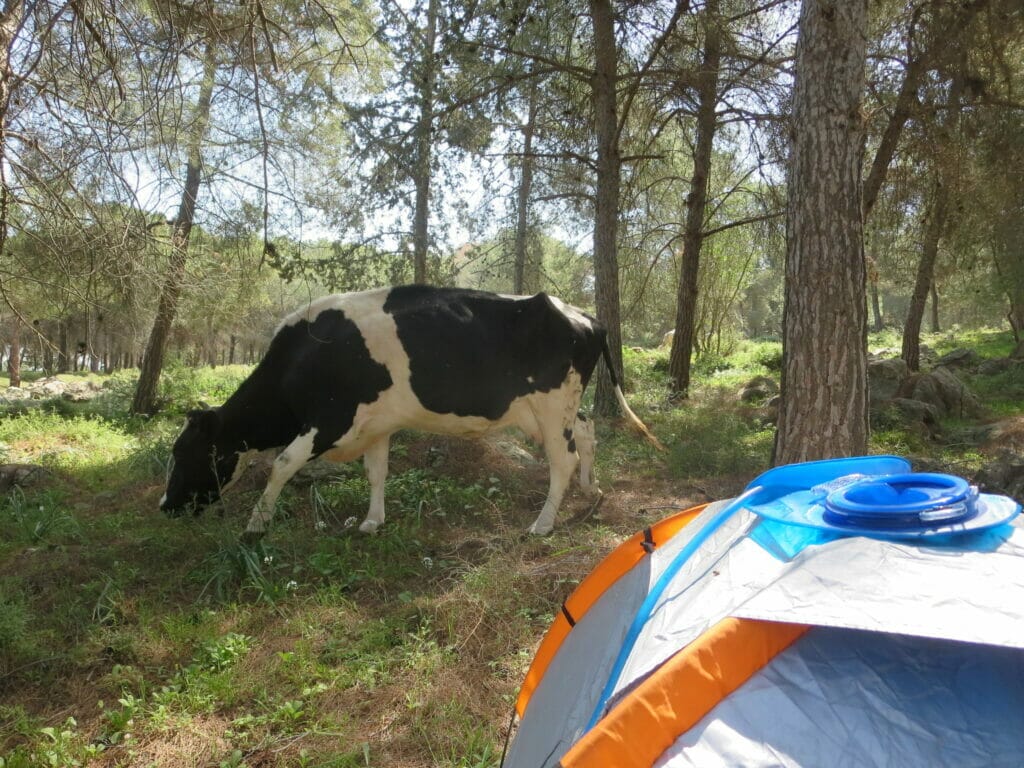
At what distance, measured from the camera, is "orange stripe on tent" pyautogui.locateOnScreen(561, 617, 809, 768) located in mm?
1559

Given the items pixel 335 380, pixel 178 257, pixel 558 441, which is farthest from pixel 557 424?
pixel 178 257

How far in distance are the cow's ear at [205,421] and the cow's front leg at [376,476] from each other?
Answer: 1323mm

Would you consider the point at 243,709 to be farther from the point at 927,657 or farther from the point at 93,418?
the point at 93,418

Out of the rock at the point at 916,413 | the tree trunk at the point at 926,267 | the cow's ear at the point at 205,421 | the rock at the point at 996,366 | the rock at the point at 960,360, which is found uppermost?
the tree trunk at the point at 926,267

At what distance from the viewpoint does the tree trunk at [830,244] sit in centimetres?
396

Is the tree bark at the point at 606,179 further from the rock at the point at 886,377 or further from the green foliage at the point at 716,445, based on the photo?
the rock at the point at 886,377

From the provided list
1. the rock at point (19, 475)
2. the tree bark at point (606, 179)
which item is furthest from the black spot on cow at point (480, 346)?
the rock at point (19, 475)

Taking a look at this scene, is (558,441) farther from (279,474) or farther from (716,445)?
(716,445)

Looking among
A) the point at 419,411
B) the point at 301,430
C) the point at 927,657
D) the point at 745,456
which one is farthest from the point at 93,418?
the point at 927,657

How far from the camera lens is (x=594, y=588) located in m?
2.71

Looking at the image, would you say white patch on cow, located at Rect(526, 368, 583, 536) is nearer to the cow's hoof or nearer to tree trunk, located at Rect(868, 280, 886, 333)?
the cow's hoof

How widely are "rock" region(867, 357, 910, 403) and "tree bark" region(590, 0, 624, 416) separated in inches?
193

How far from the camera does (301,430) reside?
18.8 feet

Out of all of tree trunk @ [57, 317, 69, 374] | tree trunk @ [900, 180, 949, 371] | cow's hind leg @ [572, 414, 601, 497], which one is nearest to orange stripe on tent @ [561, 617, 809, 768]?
tree trunk @ [57, 317, 69, 374]
